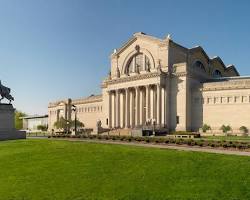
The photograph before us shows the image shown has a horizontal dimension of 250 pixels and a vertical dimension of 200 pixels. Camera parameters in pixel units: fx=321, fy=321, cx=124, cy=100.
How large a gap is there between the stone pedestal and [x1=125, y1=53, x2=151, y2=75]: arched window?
1451 inches

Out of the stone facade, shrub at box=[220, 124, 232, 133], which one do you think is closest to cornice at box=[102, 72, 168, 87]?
the stone facade

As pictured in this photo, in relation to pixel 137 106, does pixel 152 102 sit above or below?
above

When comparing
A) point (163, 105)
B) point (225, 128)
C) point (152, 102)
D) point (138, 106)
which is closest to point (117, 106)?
point (138, 106)

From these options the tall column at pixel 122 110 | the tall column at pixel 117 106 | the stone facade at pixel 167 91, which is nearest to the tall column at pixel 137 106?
the stone facade at pixel 167 91

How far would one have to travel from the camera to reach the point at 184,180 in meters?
18.9

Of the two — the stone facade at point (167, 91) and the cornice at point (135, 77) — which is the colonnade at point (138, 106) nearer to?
the stone facade at point (167, 91)

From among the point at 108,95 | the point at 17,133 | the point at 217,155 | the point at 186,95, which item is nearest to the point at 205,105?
the point at 186,95

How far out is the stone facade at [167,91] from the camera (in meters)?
70.1

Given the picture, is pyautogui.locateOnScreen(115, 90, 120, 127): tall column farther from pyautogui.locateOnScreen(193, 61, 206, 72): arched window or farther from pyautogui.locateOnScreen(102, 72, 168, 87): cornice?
pyautogui.locateOnScreen(193, 61, 206, 72): arched window

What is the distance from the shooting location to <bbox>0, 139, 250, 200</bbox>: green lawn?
56.4 ft

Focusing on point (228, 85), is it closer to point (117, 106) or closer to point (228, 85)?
point (228, 85)

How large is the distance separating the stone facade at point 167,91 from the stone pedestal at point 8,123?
30.7m

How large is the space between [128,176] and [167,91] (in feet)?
190

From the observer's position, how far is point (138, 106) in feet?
270
